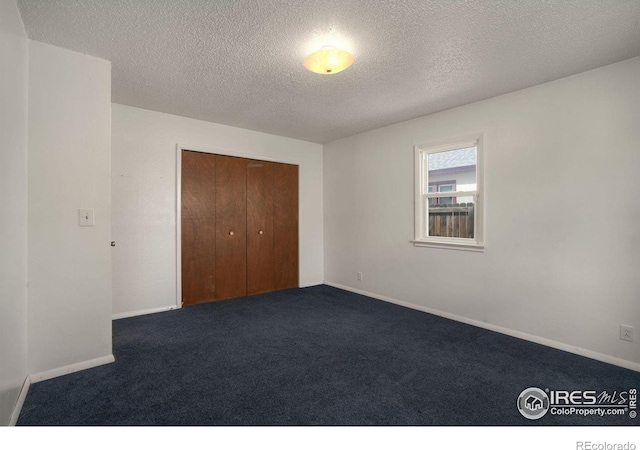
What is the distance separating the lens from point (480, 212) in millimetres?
3223

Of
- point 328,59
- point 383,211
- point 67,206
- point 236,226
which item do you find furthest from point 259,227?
point 328,59

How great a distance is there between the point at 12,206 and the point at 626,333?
4.25 m

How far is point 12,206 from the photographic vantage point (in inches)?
68.8

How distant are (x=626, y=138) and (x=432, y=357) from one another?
2.26m

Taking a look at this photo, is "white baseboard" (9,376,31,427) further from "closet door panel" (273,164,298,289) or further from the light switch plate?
"closet door panel" (273,164,298,289)

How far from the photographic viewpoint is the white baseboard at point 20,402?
167 cm

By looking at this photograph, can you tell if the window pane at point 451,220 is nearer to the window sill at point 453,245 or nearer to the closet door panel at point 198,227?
the window sill at point 453,245

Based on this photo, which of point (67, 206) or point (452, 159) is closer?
point (67, 206)

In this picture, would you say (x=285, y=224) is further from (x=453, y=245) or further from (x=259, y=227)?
(x=453, y=245)

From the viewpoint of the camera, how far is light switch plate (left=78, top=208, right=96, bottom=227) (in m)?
2.29

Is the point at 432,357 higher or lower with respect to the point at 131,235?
lower
